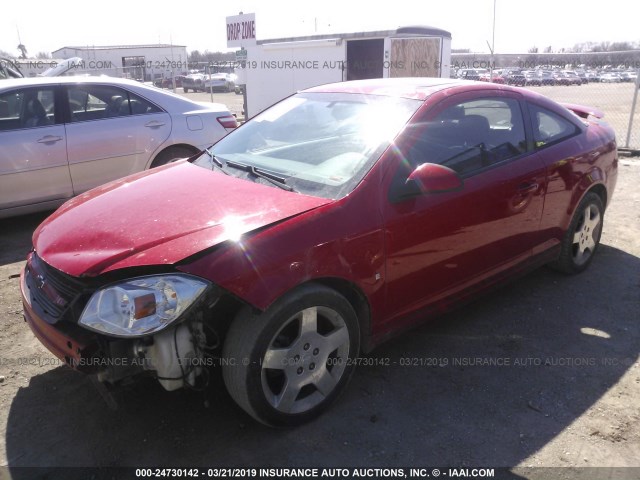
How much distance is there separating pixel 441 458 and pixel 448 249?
1.18m

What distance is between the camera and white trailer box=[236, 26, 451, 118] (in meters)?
12.7

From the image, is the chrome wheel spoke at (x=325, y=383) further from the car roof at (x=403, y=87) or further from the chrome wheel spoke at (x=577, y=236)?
the chrome wheel spoke at (x=577, y=236)

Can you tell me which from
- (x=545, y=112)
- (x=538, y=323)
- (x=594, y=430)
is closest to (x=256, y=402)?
(x=594, y=430)

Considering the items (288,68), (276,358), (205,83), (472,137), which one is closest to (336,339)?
(276,358)

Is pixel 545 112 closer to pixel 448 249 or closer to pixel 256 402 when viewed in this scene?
pixel 448 249

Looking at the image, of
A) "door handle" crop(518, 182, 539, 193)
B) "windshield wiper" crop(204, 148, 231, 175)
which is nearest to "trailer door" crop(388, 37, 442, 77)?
"door handle" crop(518, 182, 539, 193)

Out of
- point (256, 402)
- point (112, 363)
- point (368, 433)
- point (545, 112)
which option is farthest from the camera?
point (545, 112)

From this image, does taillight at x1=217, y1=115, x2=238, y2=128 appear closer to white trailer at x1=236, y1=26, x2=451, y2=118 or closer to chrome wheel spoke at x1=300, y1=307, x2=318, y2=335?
chrome wheel spoke at x1=300, y1=307, x2=318, y2=335

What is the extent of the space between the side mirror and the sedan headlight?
1.23m

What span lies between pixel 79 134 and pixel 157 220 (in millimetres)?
3583

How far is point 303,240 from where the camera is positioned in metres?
2.45

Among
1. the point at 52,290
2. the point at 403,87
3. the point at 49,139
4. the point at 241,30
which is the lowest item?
the point at 52,290

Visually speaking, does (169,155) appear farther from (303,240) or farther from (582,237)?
(582,237)

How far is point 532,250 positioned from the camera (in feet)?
12.5
